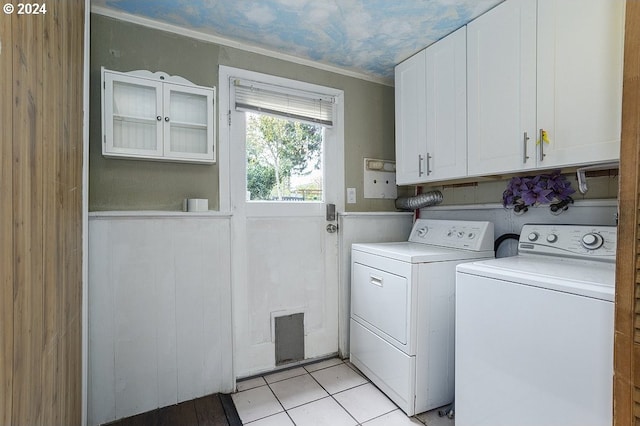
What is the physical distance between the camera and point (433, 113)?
201 cm

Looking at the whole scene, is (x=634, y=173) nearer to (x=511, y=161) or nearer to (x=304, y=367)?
(x=511, y=161)

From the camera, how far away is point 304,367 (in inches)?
88.4

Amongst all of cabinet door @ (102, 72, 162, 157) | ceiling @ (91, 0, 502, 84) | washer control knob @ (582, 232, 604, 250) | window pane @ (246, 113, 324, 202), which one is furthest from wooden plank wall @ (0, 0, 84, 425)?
washer control knob @ (582, 232, 604, 250)

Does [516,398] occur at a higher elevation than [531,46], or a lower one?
lower

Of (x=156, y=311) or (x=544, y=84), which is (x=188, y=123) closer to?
(x=156, y=311)

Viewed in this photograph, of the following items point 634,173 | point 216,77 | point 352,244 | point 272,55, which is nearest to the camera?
point 634,173

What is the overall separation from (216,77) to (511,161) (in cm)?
183

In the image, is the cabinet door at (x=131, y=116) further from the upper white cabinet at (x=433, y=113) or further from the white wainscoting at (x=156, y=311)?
the upper white cabinet at (x=433, y=113)

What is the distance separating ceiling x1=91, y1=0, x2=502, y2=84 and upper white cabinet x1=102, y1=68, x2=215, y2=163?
0.36 m

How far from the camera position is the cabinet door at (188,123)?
1.75m

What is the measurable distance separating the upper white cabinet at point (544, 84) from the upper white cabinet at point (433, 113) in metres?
0.07

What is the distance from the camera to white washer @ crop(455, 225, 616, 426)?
3.29 ft

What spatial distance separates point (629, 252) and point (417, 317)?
97cm

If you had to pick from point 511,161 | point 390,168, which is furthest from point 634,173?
point 390,168
